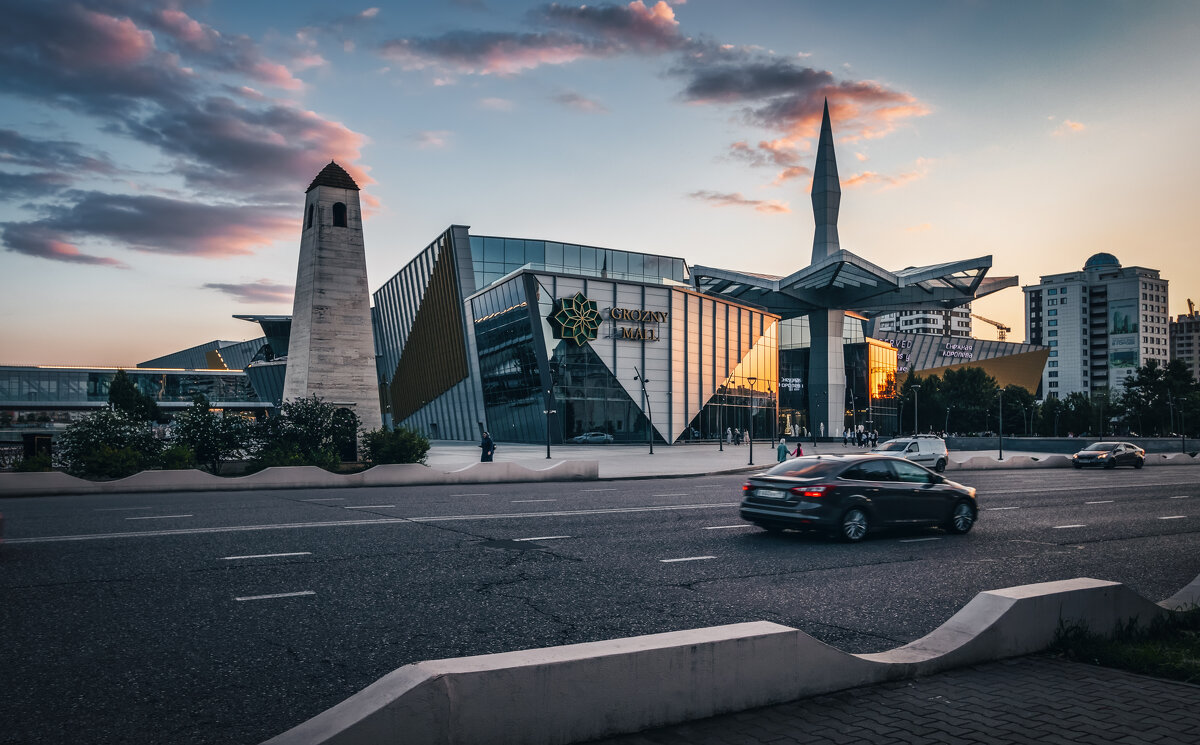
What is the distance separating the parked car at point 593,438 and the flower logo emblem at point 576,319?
274 inches

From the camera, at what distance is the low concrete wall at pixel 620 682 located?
4105 mm

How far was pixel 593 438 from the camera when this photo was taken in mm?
62531

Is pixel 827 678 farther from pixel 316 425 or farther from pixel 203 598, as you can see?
pixel 316 425

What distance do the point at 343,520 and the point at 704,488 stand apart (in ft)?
45.8

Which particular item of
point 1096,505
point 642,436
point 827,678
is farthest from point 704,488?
point 642,436

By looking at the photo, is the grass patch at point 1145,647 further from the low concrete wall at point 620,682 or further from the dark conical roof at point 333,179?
the dark conical roof at point 333,179

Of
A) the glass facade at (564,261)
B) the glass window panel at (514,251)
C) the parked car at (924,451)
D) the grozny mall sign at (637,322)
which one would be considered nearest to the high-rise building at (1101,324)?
the glass facade at (564,261)

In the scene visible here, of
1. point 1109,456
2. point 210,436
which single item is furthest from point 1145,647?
point 1109,456

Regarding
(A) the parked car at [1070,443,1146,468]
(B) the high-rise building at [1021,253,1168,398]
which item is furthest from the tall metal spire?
(B) the high-rise building at [1021,253,1168,398]

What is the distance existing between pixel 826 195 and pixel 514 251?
30.7 meters

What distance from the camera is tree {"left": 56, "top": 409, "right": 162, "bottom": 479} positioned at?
87.5 feet

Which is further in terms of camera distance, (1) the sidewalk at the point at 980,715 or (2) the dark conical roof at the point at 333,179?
(2) the dark conical roof at the point at 333,179

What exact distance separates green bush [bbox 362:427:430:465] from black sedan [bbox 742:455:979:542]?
1976cm

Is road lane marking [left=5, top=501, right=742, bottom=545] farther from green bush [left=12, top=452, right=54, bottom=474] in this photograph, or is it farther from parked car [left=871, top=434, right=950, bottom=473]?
parked car [left=871, top=434, right=950, bottom=473]
